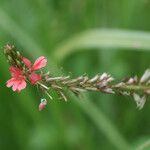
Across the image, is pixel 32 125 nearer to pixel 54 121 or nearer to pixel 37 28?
pixel 54 121

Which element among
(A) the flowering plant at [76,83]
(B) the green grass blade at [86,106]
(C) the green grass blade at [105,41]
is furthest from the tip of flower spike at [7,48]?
(B) the green grass blade at [86,106]

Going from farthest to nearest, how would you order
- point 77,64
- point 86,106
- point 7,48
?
point 77,64, point 86,106, point 7,48

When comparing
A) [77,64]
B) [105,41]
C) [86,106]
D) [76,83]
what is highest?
[77,64]

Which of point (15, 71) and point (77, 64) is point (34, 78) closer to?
point (15, 71)

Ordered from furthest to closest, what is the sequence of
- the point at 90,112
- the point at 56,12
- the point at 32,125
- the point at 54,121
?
the point at 56,12, the point at 32,125, the point at 54,121, the point at 90,112

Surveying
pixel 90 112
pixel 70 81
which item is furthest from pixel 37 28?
pixel 70 81

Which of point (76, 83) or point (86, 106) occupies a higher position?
point (86, 106)

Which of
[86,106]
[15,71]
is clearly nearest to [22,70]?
[15,71]

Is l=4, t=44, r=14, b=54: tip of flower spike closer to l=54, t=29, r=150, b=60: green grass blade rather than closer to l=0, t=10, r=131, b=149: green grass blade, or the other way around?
l=54, t=29, r=150, b=60: green grass blade

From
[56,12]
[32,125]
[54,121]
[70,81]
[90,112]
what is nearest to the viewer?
[70,81]
